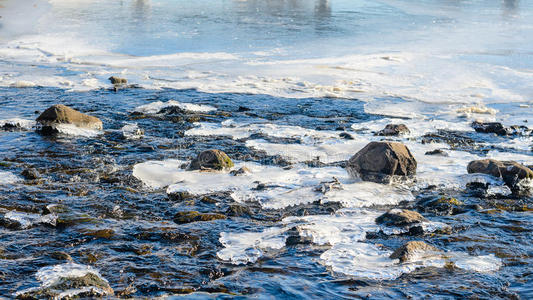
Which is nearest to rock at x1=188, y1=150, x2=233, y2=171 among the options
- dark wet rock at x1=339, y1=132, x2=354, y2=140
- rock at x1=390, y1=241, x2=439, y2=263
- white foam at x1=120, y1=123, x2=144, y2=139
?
white foam at x1=120, y1=123, x2=144, y2=139

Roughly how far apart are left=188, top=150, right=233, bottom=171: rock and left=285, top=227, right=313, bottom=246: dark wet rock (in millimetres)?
2079

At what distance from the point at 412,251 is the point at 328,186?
1.91 meters

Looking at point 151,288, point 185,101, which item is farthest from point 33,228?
point 185,101

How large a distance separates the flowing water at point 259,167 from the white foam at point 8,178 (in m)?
0.04

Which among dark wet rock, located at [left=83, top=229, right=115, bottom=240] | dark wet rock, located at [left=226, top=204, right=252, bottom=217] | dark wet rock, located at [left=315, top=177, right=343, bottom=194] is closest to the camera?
dark wet rock, located at [left=83, top=229, right=115, bottom=240]

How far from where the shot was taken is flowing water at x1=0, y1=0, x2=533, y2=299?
15.2ft

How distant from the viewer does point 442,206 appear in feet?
20.2

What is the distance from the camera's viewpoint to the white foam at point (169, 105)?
10263 millimetres

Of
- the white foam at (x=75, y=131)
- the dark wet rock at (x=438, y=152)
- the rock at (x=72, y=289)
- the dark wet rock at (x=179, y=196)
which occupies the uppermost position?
the white foam at (x=75, y=131)

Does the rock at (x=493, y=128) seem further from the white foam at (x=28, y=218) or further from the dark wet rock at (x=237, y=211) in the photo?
the white foam at (x=28, y=218)

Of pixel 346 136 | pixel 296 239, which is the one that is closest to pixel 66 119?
pixel 346 136

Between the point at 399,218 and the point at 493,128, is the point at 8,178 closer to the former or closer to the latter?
the point at 399,218

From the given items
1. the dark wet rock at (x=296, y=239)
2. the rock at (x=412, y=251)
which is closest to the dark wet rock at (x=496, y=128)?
the rock at (x=412, y=251)

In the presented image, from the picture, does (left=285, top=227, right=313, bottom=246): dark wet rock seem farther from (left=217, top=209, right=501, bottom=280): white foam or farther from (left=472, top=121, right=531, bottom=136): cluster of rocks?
(left=472, top=121, right=531, bottom=136): cluster of rocks
